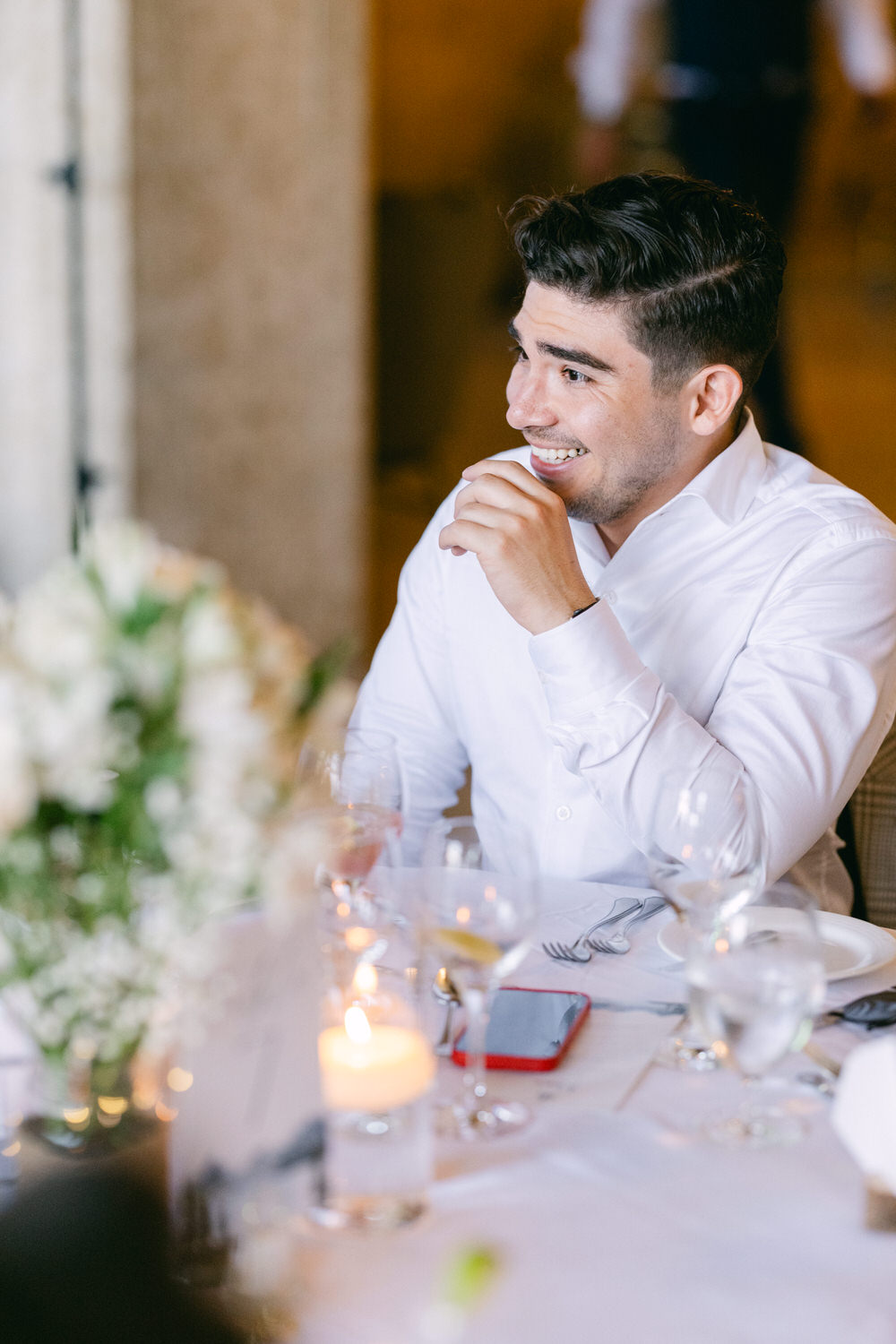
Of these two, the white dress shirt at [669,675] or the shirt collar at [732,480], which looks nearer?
the white dress shirt at [669,675]

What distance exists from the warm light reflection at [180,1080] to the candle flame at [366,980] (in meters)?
0.26

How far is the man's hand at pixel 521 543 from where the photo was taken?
5.37 feet

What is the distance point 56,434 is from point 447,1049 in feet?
9.42

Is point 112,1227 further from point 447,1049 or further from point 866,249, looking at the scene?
point 866,249

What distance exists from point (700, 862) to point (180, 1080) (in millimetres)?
492

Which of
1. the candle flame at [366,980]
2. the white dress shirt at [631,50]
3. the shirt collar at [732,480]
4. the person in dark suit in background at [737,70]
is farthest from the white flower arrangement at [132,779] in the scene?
the white dress shirt at [631,50]

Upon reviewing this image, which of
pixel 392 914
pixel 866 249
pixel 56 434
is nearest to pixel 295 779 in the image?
pixel 392 914

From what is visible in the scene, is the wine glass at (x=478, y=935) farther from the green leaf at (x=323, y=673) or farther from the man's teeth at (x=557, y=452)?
the man's teeth at (x=557, y=452)

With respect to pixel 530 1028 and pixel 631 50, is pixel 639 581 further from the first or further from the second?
pixel 631 50

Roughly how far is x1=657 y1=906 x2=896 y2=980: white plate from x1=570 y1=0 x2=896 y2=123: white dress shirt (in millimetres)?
5453

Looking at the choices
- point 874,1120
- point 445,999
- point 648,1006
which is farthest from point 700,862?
point 874,1120

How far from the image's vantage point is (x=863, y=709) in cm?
166

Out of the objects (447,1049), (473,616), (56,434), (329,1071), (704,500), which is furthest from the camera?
(56,434)

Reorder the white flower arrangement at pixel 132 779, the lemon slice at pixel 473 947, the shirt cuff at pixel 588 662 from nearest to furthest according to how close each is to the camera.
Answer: the white flower arrangement at pixel 132 779, the lemon slice at pixel 473 947, the shirt cuff at pixel 588 662
